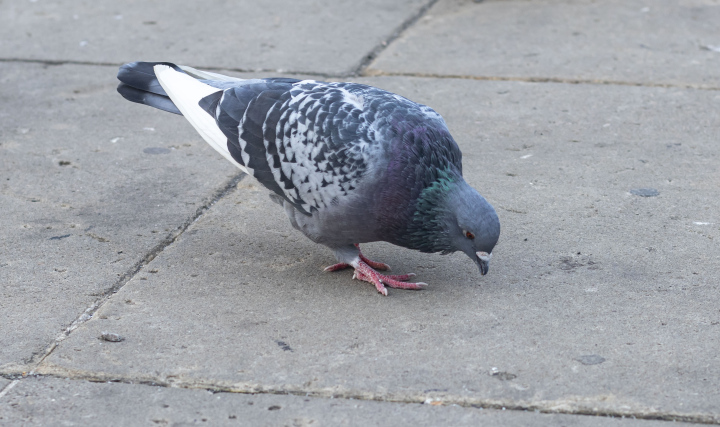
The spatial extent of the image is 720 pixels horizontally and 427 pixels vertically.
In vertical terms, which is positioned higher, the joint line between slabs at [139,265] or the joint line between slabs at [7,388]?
the joint line between slabs at [7,388]

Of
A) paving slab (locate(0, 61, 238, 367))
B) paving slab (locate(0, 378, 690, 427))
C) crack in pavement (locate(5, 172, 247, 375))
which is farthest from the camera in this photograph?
paving slab (locate(0, 61, 238, 367))

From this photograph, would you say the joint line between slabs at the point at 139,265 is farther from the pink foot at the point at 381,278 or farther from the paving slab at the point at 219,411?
the pink foot at the point at 381,278

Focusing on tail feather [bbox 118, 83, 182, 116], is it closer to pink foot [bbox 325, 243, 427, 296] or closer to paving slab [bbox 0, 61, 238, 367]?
paving slab [bbox 0, 61, 238, 367]

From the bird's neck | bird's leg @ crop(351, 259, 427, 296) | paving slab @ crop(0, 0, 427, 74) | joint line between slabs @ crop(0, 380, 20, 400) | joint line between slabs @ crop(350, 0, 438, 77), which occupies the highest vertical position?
the bird's neck

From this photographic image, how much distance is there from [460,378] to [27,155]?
10.4 feet

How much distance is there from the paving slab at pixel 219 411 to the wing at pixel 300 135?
966 mm

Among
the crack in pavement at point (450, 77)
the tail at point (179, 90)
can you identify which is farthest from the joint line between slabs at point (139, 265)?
the crack in pavement at point (450, 77)

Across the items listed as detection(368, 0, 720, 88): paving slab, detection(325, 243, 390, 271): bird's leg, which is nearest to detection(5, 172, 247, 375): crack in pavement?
detection(325, 243, 390, 271): bird's leg

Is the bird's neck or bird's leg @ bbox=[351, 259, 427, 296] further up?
the bird's neck

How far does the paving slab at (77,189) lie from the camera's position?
11.7ft

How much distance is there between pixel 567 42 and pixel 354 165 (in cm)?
395

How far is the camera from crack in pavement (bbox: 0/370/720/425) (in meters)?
2.77

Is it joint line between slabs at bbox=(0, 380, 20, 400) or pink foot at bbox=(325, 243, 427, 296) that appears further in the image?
pink foot at bbox=(325, 243, 427, 296)

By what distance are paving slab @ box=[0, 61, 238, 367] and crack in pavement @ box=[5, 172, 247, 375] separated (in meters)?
0.02
